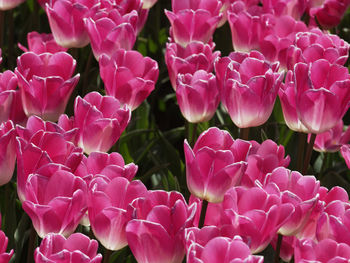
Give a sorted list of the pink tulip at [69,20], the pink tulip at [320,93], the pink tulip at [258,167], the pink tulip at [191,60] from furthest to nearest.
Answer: the pink tulip at [69,20] < the pink tulip at [191,60] < the pink tulip at [320,93] < the pink tulip at [258,167]

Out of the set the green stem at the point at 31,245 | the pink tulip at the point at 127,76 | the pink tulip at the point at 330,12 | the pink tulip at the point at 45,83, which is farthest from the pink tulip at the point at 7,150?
the pink tulip at the point at 330,12

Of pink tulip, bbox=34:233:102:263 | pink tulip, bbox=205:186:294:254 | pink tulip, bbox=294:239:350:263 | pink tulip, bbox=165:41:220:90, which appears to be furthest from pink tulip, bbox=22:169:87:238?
pink tulip, bbox=165:41:220:90

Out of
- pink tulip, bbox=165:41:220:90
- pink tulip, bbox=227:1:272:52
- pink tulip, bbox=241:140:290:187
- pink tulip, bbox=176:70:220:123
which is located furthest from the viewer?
pink tulip, bbox=227:1:272:52

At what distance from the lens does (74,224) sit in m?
1.10

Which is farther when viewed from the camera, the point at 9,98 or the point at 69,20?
the point at 69,20

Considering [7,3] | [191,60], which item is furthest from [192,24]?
[7,3]

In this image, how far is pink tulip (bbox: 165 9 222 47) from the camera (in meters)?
1.83

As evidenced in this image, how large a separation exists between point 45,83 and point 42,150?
32 cm

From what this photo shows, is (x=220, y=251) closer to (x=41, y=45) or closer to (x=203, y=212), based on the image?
(x=203, y=212)

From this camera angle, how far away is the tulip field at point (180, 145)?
1.02 metres

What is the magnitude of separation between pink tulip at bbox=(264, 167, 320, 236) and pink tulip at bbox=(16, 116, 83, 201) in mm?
314

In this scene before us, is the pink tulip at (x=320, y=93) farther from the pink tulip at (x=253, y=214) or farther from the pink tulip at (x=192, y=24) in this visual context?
the pink tulip at (x=192, y=24)

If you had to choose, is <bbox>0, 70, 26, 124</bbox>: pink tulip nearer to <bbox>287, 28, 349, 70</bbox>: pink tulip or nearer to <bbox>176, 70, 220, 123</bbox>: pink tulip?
<bbox>176, 70, 220, 123</bbox>: pink tulip

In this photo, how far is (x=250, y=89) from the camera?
138cm
